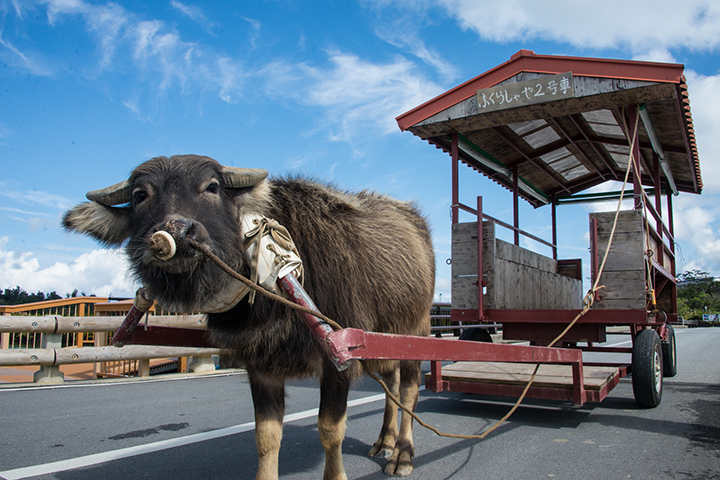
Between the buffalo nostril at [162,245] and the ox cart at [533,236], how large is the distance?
4.30ft

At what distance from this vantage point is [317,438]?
13.1 ft

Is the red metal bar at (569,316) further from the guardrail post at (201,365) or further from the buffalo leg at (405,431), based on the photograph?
the guardrail post at (201,365)

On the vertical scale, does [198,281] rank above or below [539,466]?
above

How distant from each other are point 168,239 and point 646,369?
15.9 ft

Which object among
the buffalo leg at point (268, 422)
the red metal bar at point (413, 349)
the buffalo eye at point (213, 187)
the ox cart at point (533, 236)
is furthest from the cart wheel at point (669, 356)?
the buffalo eye at point (213, 187)

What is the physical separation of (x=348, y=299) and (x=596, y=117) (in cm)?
541

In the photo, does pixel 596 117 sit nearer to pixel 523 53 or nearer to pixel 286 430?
pixel 523 53

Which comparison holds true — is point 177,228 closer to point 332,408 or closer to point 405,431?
point 332,408

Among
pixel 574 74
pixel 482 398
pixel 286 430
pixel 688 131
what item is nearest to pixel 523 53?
pixel 574 74

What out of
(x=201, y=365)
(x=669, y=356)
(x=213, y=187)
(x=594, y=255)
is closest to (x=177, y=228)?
(x=213, y=187)

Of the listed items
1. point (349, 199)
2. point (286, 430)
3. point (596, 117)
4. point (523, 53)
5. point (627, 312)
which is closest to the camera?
point (349, 199)

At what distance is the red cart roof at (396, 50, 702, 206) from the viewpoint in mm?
5105

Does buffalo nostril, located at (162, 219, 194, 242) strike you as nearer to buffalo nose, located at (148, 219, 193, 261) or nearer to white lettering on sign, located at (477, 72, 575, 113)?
buffalo nose, located at (148, 219, 193, 261)

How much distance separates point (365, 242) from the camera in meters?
3.21
